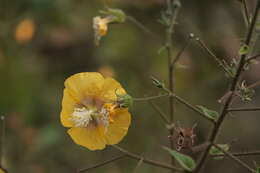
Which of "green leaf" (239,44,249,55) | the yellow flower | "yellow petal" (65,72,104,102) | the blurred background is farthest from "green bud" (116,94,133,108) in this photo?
the blurred background

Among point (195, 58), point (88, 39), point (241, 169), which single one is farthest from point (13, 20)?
point (241, 169)

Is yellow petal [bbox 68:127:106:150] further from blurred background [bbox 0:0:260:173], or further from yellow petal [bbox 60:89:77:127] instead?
blurred background [bbox 0:0:260:173]

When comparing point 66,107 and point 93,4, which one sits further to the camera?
point 93,4

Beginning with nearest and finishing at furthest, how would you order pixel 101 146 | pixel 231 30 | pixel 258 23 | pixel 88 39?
pixel 258 23 → pixel 101 146 → pixel 231 30 → pixel 88 39

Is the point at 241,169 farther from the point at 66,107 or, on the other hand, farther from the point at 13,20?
the point at 66,107

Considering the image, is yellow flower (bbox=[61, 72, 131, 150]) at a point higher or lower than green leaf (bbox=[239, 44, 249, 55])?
lower

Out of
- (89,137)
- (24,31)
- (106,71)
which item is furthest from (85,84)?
(24,31)
